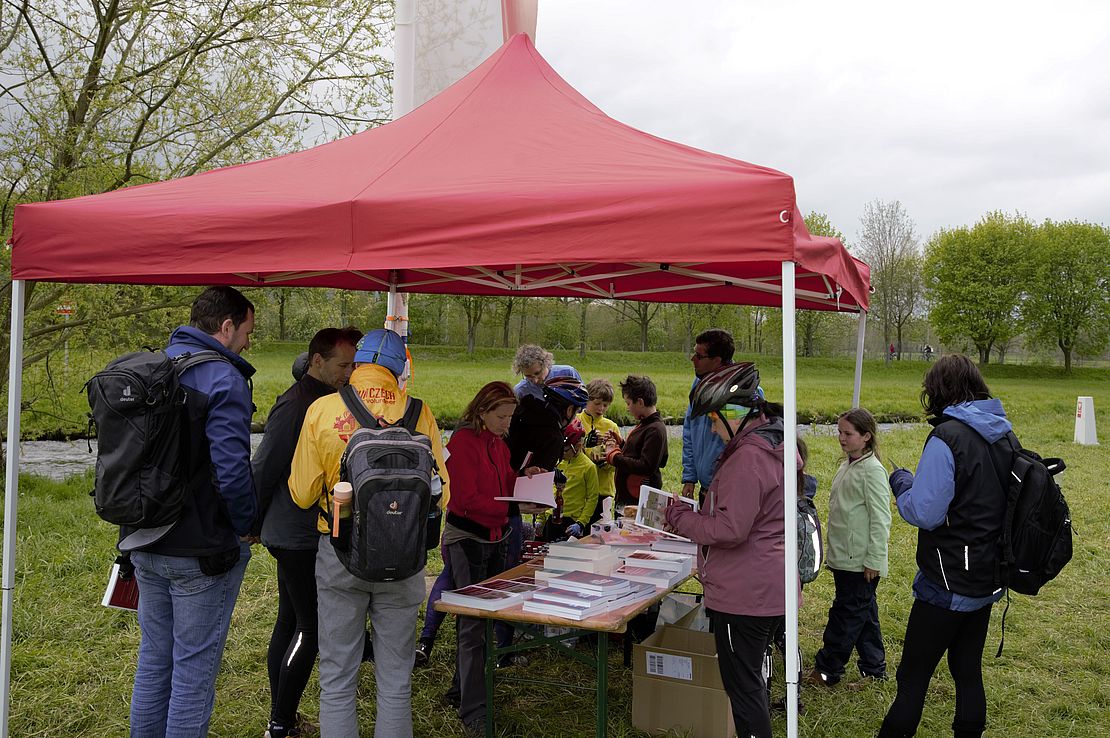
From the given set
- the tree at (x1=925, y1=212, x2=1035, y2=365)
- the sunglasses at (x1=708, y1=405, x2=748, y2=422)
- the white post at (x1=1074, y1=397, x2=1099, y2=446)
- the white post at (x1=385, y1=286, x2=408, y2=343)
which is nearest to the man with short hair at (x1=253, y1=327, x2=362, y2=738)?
the white post at (x1=385, y1=286, x2=408, y2=343)

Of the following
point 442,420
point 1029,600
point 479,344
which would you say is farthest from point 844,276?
point 479,344

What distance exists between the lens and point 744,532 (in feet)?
10.0

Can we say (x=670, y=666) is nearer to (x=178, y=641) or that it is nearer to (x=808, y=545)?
(x=808, y=545)

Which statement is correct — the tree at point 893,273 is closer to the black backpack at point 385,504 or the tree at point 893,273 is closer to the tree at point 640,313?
the tree at point 640,313

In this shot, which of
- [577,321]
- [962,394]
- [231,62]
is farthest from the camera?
[577,321]

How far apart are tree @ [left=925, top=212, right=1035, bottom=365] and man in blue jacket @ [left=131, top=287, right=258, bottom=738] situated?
48102 mm

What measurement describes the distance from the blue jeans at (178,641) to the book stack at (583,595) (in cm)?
115

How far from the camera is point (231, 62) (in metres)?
9.05

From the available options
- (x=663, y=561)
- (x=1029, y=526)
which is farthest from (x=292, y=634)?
(x=1029, y=526)

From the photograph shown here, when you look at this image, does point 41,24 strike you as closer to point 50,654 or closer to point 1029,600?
point 50,654

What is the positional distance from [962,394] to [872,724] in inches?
73.4

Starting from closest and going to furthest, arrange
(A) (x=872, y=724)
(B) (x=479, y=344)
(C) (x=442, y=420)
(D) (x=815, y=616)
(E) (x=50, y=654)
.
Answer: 1. (A) (x=872, y=724)
2. (E) (x=50, y=654)
3. (D) (x=815, y=616)
4. (C) (x=442, y=420)
5. (B) (x=479, y=344)

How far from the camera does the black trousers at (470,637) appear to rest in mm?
3791

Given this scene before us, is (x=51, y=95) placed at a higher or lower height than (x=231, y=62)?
lower
